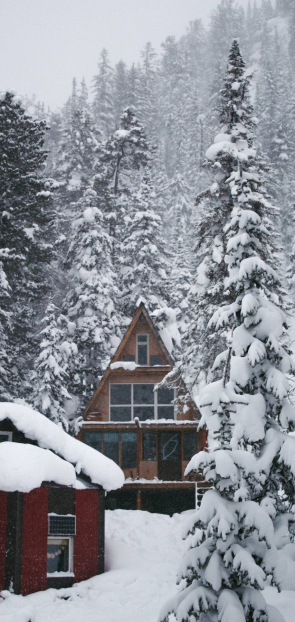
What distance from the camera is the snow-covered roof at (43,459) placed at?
1502 cm

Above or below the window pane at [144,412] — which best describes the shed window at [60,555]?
below

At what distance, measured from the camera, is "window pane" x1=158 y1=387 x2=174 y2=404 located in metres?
26.0

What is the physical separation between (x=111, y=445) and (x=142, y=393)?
2.92 meters

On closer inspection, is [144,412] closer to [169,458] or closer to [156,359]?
[169,458]

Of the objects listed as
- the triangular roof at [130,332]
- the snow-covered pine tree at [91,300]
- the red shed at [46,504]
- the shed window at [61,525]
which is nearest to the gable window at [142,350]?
the triangular roof at [130,332]

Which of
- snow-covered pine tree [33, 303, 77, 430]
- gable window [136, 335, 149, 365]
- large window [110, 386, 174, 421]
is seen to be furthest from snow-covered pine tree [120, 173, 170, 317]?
snow-covered pine tree [33, 303, 77, 430]

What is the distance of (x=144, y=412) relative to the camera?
25.8 meters

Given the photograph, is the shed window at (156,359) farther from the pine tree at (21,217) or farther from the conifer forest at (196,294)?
the pine tree at (21,217)

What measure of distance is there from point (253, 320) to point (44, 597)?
10.5m

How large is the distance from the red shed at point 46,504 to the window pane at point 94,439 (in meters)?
7.26

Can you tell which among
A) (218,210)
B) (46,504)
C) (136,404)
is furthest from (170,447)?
(218,210)

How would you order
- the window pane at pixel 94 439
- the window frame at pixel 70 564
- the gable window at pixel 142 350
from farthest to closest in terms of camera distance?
the gable window at pixel 142 350 < the window pane at pixel 94 439 < the window frame at pixel 70 564

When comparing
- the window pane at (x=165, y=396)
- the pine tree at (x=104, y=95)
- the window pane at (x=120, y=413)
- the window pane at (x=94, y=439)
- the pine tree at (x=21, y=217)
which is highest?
the pine tree at (x=104, y=95)

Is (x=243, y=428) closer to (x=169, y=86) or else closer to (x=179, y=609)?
(x=179, y=609)
